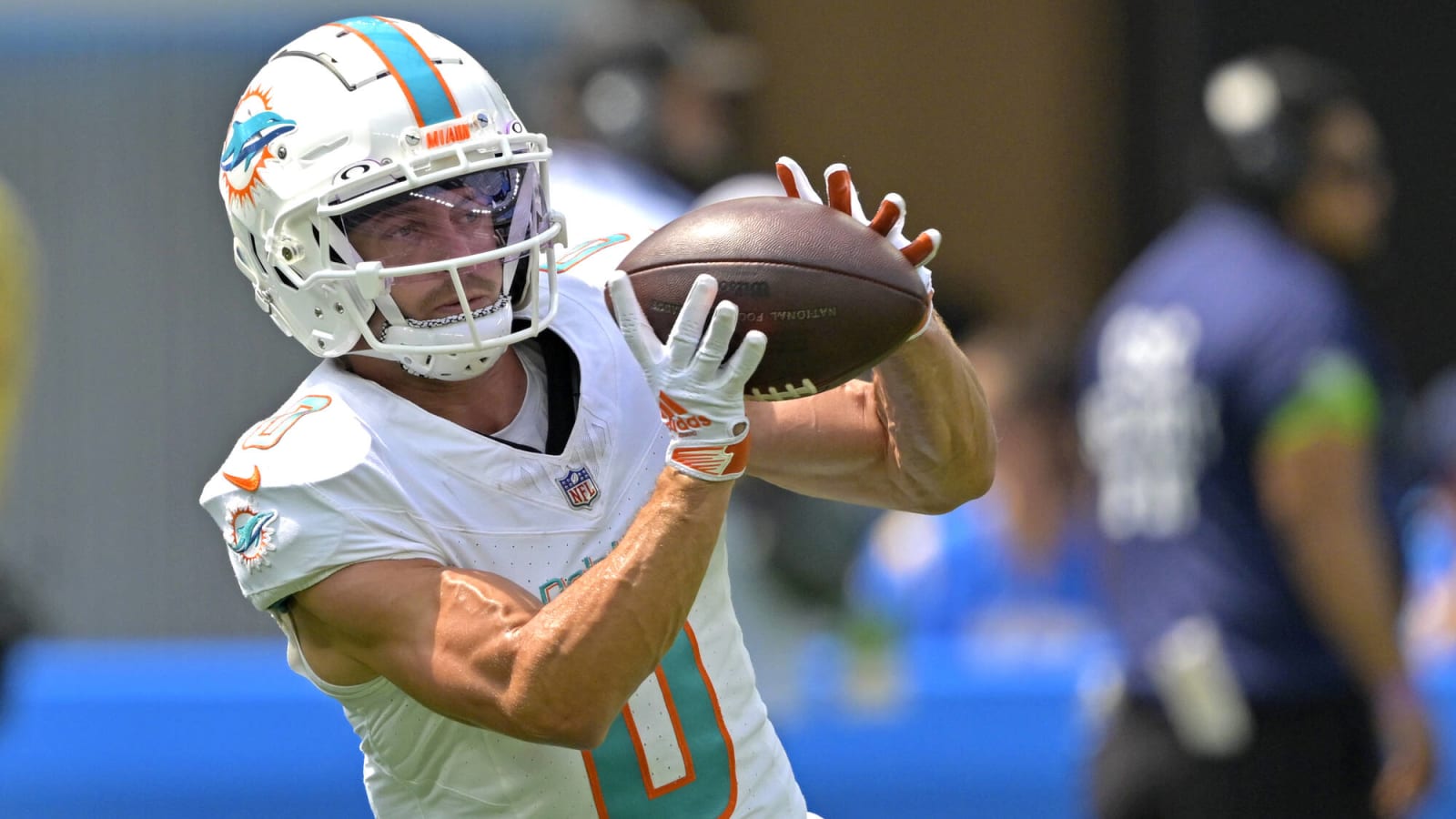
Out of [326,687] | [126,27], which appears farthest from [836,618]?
[126,27]

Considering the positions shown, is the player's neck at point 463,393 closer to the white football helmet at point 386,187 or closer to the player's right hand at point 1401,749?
the white football helmet at point 386,187

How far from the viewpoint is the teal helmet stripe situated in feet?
8.36

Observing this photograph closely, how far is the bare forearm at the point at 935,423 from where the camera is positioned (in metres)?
2.67

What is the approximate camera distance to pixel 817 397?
2838 mm

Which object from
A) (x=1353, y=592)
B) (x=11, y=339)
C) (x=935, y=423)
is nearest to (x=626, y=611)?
(x=935, y=423)

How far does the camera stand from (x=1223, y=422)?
4.70 meters

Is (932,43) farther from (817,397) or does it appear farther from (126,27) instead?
(817,397)

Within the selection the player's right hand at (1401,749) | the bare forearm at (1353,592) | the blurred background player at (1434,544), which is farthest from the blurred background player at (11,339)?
the blurred background player at (1434,544)

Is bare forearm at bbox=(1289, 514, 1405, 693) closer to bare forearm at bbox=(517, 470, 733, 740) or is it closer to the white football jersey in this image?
the white football jersey

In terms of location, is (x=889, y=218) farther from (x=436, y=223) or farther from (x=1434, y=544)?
(x=1434, y=544)

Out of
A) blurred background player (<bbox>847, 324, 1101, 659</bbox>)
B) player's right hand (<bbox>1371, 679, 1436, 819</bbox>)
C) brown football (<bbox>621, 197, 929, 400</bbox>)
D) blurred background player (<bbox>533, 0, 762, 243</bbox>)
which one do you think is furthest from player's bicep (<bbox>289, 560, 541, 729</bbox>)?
blurred background player (<bbox>847, 324, 1101, 659</bbox>)

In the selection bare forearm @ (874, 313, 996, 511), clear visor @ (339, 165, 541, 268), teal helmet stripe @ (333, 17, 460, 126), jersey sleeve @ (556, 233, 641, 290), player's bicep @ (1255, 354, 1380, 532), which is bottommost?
player's bicep @ (1255, 354, 1380, 532)

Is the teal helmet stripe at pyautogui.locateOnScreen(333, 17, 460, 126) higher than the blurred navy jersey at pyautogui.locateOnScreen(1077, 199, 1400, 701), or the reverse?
the teal helmet stripe at pyautogui.locateOnScreen(333, 17, 460, 126)

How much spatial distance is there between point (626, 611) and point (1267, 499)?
2708mm
